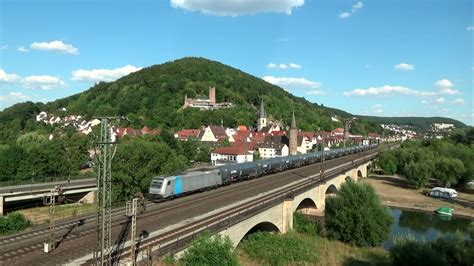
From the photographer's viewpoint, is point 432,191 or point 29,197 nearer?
point 29,197

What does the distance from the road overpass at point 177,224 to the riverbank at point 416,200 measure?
29.2 metres

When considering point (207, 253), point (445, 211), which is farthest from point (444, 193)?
point (207, 253)

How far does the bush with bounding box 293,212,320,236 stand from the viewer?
153ft

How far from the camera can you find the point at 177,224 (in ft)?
98.0

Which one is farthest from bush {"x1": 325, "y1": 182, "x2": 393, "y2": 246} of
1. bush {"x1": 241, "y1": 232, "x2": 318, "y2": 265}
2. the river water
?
the river water

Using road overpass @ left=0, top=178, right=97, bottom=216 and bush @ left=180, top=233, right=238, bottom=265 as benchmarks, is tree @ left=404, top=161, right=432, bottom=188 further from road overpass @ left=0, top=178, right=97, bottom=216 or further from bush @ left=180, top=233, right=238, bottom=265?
bush @ left=180, top=233, right=238, bottom=265

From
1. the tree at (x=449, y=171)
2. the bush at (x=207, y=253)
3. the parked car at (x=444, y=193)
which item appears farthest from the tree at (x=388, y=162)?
the bush at (x=207, y=253)

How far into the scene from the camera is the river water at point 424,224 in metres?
55.3

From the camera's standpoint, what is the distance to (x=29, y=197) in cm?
5209

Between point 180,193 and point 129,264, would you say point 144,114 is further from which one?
point 129,264

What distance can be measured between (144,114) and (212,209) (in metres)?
165

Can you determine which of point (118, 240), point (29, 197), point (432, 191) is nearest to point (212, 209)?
point (118, 240)

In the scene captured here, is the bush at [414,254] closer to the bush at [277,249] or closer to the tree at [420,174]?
the bush at [277,249]

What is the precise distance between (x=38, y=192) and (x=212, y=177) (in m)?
22.3
